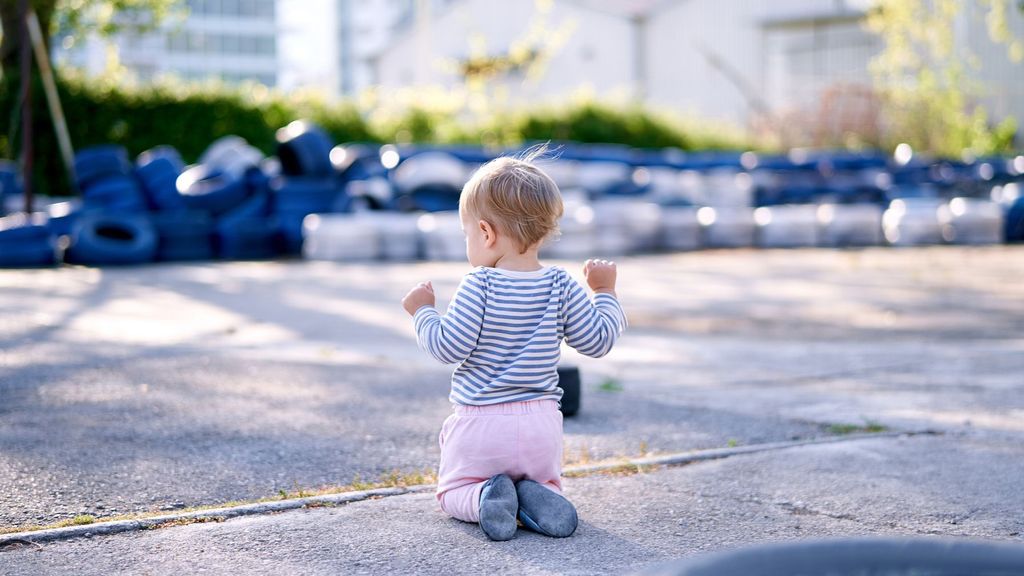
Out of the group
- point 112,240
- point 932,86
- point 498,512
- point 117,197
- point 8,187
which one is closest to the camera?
point 498,512

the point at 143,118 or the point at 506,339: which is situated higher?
the point at 143,118

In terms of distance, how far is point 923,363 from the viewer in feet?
19.2

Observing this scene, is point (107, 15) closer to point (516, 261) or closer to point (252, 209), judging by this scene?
point (252, 209)

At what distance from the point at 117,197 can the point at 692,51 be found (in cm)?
2490

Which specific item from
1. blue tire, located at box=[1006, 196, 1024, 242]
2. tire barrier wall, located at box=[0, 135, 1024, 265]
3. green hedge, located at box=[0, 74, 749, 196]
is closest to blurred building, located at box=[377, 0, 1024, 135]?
green hedge, located at box=[0, 74, 749, 196]

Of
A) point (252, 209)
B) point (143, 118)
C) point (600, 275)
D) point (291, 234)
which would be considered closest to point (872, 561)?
point (600, 275)

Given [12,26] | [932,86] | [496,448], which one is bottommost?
[496,448]

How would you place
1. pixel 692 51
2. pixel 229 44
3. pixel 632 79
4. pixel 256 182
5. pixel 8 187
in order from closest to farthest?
pixel 256 182 < pixel 8 187 < pixel 692 51 < pixel 632 79 < pixel 229 44

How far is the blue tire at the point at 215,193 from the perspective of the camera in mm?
13195

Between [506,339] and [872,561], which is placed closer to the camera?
[872,561]

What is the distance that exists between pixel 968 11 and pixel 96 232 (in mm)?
22424

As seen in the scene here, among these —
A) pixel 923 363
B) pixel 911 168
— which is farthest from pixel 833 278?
pixel 911 168

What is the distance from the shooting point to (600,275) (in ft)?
10.5

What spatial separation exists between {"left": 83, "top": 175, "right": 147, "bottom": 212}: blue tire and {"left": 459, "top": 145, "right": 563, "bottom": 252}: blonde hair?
35.4ft
